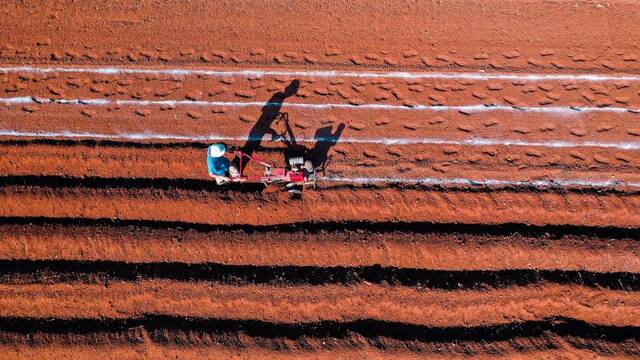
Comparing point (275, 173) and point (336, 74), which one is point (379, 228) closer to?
point (275, 173)

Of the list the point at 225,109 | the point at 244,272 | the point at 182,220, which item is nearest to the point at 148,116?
the point at 225,109

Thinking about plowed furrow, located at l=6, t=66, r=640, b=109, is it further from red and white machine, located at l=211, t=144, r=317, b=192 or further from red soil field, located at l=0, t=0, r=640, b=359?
red and white machine, located at l=211, t=144, r=317, b=192

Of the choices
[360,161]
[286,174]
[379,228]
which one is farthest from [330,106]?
[379,228]

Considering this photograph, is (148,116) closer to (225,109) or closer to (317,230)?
(225,109)

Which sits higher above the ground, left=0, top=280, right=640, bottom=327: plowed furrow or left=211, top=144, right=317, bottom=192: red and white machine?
left=211, top=144, right=317, bottom=192: red and white machine

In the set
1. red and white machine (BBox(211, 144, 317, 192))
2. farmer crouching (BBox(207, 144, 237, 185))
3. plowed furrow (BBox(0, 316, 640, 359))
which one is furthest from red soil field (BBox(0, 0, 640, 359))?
farmer crouching (BBox(207, 144, 237, 185))

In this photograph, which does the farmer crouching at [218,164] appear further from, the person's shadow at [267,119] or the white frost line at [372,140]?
the white frost line at [372,140]

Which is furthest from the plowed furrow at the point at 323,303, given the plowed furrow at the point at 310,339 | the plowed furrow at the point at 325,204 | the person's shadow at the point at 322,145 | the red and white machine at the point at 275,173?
the person's shadow at the point at 322,145
